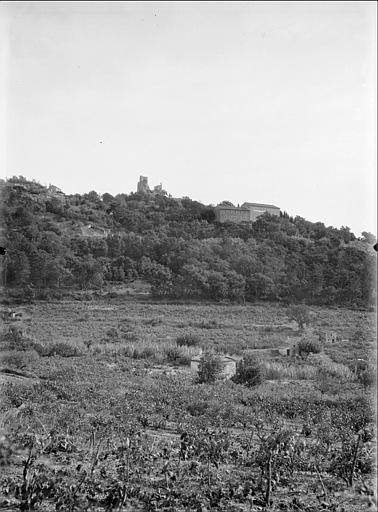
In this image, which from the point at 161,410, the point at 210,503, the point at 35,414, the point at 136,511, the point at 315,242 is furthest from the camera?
the point at 315,242

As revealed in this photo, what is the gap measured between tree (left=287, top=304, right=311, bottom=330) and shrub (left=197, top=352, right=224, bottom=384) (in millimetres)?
1435

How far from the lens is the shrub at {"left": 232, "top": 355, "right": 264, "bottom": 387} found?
4.77 metres

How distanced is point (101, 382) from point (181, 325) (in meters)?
1.65

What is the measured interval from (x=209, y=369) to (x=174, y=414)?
4.42 ft

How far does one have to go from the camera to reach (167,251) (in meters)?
6.32

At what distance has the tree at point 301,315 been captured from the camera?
5965 millimetres

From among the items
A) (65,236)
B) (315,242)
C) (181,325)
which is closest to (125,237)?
(65,236)

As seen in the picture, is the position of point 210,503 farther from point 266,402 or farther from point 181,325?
point 181,325

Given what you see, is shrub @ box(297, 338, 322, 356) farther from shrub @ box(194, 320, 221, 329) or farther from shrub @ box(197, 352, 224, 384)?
shrub @ box(197, 352, 224, 384)

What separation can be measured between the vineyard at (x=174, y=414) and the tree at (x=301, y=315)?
9 cm

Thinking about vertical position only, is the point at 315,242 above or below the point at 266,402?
above

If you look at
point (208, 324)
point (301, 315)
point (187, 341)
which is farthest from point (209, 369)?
point (301, 315)

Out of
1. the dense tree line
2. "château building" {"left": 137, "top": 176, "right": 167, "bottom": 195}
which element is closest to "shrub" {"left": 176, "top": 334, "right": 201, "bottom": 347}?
the dense tree line

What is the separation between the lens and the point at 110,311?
637 cm
